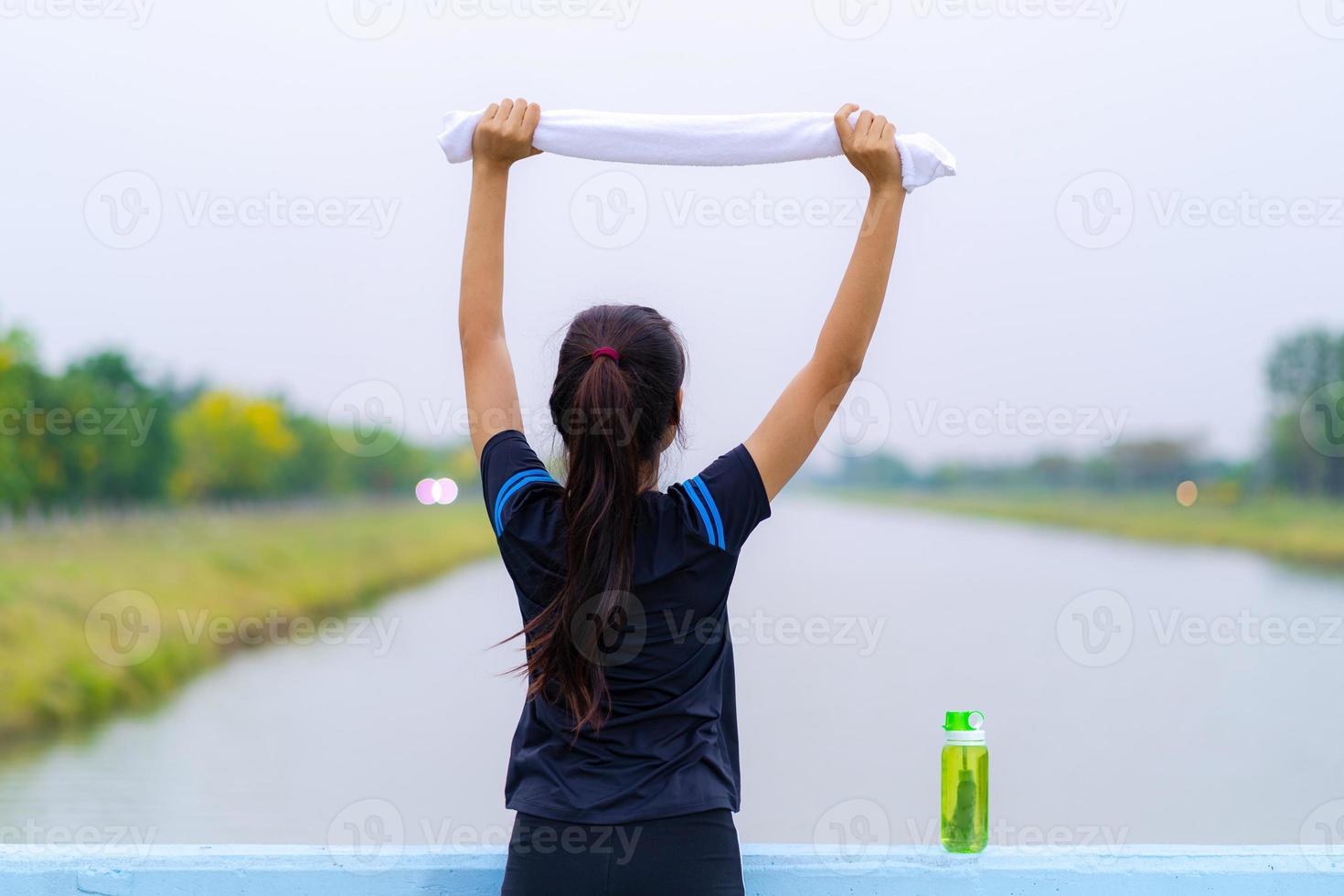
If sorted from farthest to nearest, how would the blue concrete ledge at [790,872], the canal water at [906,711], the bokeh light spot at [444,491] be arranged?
the canal water at [906,711] < the bokeh light spot at [444,491] < the blue concrete ledge at [790,872]

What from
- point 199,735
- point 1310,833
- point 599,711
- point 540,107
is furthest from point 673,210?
point 199,735

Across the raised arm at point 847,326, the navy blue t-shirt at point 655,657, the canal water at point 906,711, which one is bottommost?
the canal water at point 906,711

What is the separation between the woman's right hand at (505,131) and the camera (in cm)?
103

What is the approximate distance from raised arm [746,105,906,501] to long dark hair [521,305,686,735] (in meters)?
0.09

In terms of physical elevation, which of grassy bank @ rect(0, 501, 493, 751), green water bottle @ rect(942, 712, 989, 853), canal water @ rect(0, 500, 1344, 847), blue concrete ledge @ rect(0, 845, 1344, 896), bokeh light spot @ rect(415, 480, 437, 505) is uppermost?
bokeh light spot @ rect(415, 480, 437, 505)

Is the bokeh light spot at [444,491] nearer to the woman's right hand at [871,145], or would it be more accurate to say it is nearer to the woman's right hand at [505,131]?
the woman's right hand at [505,131]

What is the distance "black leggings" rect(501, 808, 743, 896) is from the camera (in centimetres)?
80

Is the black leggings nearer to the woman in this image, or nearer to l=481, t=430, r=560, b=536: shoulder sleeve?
the woman

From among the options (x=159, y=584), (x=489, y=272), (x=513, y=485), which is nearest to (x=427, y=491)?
(x=489, y=272)

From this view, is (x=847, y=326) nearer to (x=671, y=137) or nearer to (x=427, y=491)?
(x=671, y=137)

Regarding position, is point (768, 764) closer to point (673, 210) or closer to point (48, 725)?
point (48, 725)

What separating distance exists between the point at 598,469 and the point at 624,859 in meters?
0.30

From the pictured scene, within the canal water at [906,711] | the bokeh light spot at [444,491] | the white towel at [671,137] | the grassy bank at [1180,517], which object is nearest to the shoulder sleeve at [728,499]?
the white towel at [671,137]

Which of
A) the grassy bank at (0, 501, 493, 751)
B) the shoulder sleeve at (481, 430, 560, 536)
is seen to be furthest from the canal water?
the shoulder sleeve at (481, 430, 560, 536)
